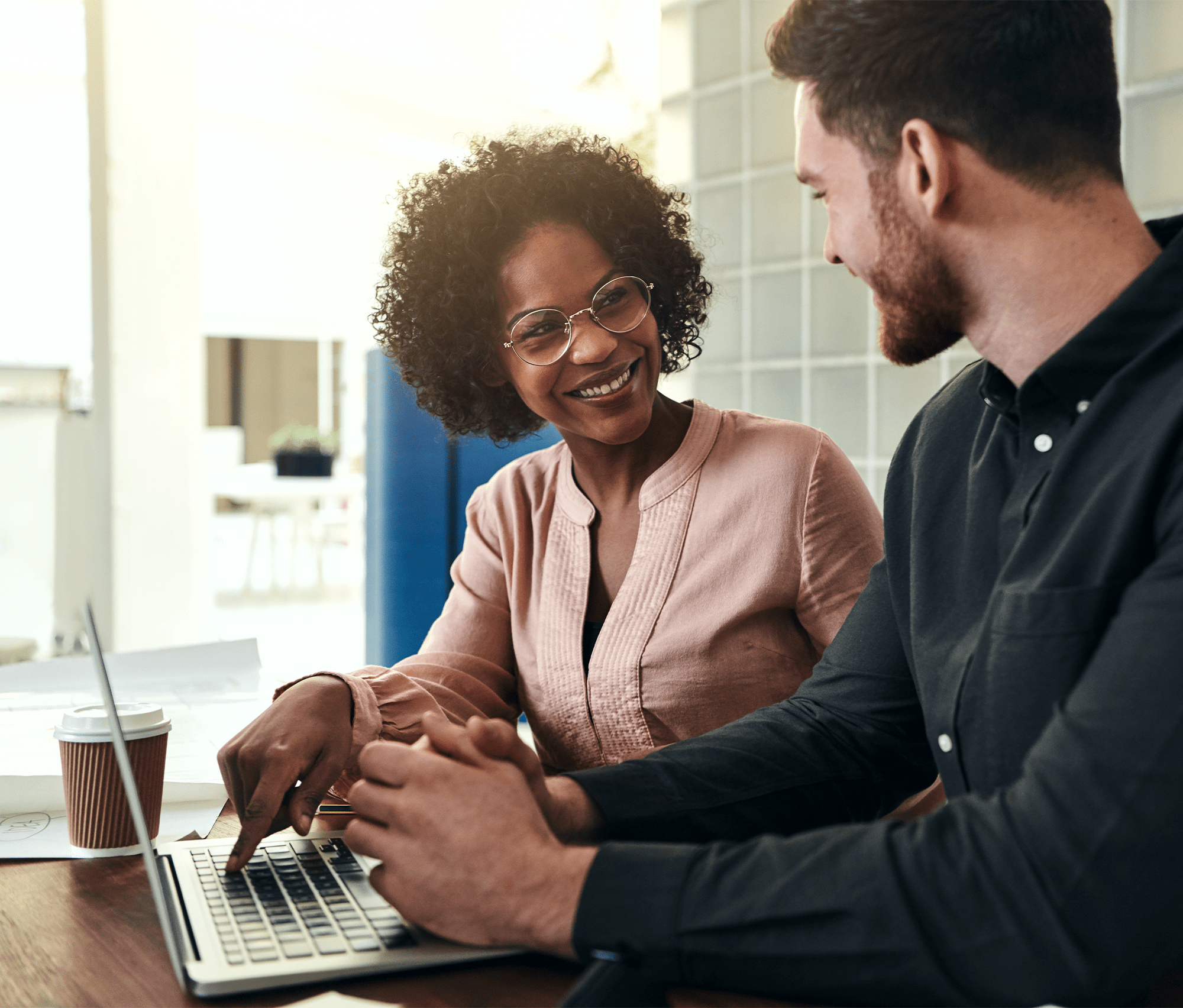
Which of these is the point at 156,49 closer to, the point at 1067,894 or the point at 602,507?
the point at 602,507

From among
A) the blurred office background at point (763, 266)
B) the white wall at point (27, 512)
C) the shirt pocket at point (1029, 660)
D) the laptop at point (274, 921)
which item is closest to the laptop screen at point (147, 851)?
the laptop at point (274, 921)

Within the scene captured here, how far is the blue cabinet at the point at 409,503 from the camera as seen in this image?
1.88 metres

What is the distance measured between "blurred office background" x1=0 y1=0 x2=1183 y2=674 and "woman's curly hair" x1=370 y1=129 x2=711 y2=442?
0.65 ft

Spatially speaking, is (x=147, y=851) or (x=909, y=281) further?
(x=909, y=281)

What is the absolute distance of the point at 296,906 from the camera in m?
0.74

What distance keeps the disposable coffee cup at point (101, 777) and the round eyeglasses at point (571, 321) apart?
67cm

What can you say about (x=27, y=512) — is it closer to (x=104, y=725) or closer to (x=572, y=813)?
(x=104, y=725)

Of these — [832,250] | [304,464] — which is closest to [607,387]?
[832,250]

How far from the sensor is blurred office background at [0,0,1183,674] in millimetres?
2770

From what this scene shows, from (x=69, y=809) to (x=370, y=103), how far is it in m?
9.16

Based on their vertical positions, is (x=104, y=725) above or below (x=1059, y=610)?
below

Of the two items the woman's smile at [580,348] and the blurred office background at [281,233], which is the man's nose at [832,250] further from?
the blurred office background at [281,233]

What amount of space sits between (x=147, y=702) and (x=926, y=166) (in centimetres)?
102

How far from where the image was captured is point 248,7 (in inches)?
280
